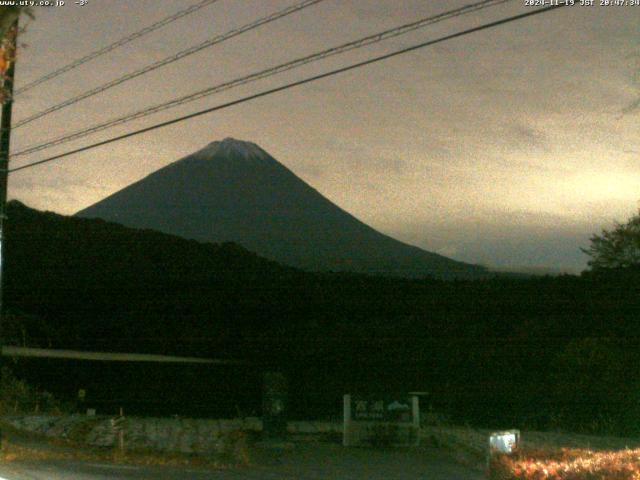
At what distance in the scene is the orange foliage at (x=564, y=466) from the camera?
26.7ft

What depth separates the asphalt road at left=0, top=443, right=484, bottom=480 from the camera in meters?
12.3

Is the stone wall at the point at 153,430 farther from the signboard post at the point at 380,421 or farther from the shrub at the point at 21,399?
the shrub at the point at 21,399

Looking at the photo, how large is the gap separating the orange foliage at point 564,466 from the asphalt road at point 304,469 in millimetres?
4412

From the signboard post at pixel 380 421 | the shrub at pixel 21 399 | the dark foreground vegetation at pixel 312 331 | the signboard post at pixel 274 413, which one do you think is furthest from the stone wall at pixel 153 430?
the dark foreground vegetation at pixel 312 331

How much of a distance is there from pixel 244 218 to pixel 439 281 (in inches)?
2823

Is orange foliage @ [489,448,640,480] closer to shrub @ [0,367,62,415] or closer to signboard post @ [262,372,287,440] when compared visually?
signboard post @ [262,372,287,440]

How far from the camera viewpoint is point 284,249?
4240 inches

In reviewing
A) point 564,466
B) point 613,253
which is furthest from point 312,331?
point 564,466

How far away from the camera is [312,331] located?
45.1m

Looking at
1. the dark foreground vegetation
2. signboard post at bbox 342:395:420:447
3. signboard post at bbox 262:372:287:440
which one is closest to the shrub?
the dark foreground vegetation

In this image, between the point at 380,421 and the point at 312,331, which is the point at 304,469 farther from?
the point at 312,331

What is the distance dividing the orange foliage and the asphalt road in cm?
441

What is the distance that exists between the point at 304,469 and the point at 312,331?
30.2 metres

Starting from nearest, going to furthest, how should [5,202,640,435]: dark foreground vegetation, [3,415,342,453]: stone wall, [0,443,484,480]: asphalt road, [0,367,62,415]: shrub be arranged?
[0,443,484,480]: asphalt road → [3,415,342,453]: stone wall → [0,367,62,415]: shrub → [5,202,640,435]: dark foreground vegetation
